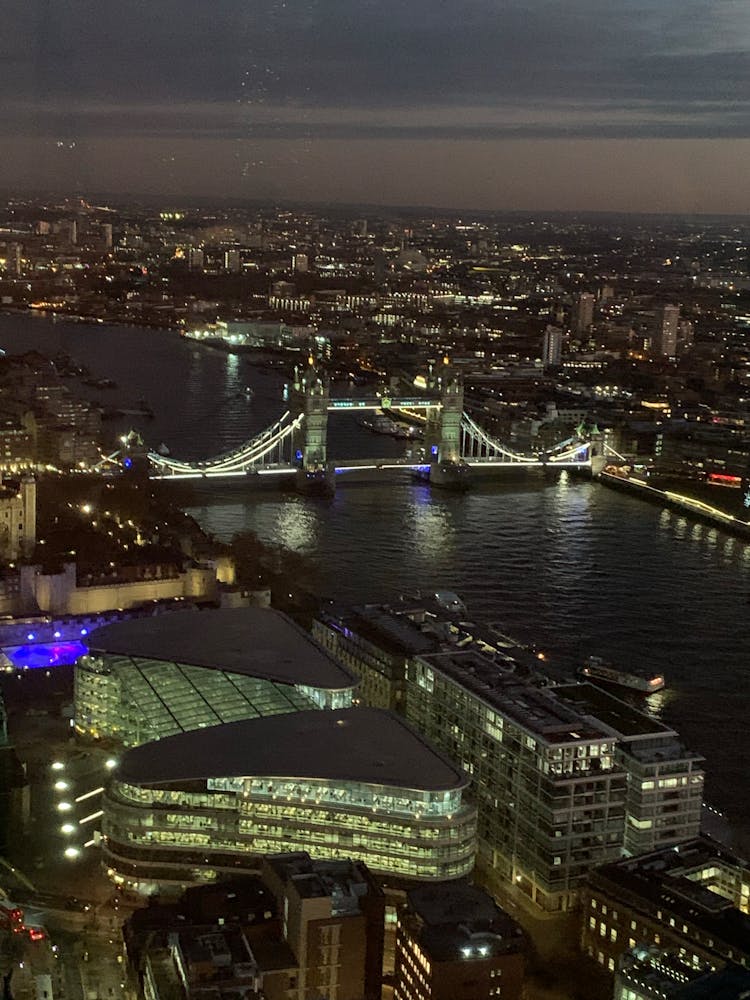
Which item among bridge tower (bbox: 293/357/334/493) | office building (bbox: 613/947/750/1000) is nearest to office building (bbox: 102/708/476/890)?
office building (bbox: 613/947/750/1000)

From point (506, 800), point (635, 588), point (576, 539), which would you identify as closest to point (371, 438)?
point (576, 539)

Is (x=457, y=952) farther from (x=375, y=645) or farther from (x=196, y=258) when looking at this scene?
(x=196, y=258)

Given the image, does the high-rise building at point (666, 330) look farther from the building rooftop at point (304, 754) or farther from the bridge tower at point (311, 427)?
the building rooftop at point (304, 754)

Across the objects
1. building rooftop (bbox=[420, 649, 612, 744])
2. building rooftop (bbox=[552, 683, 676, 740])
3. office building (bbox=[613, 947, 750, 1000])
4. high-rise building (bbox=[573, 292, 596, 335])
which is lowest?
office building (bbox=[613, 947, 750, 1000])

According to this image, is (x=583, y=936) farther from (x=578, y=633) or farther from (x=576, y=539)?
(x=576, y=539)

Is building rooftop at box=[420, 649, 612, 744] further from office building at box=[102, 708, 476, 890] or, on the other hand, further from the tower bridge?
the tower bridge

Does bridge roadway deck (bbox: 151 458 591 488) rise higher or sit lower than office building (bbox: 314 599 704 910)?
lower

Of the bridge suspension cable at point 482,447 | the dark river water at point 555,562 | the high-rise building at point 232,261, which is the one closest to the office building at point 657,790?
the dark river water at point 555,562
